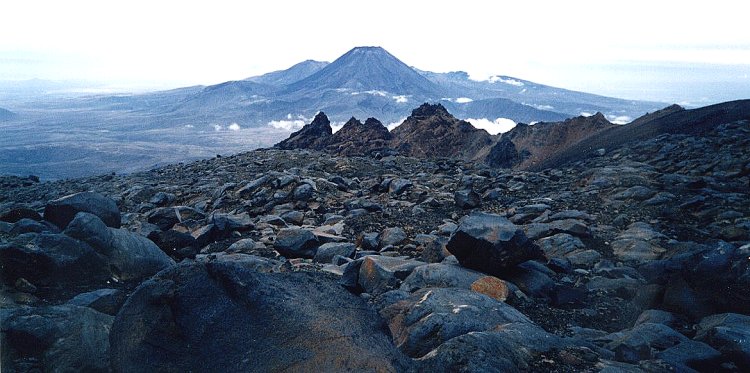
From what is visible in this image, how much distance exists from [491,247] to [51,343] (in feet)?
16.4

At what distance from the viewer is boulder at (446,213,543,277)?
6.00m

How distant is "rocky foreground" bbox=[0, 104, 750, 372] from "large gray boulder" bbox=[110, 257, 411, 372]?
0.05ft

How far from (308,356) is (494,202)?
10.4 meters

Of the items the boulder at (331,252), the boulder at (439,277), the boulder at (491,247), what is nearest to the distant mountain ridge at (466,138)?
the boulder at (331,252)

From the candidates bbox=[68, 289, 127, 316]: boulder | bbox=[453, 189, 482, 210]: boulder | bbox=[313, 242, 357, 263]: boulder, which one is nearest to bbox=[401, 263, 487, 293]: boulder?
bbox=[313, 242, 357, 263]: boulder

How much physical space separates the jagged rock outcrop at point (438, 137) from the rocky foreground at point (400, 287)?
135ft

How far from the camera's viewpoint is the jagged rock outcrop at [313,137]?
5441 cm

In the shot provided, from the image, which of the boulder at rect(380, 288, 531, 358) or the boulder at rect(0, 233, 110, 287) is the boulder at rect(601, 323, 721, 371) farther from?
the boulder at rect(0, 233, 110, 287)

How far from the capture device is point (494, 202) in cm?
1277

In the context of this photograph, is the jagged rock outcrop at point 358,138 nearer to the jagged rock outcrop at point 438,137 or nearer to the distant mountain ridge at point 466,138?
the distant mountain ridge at point 466,138

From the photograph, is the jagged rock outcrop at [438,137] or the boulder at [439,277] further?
the jagged rock outcrop at [438,137]

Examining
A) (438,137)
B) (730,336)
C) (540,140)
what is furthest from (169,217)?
(438,137)

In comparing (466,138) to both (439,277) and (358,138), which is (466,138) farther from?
(439,277)

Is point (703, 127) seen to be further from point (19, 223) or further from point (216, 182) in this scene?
point (19, 223)
